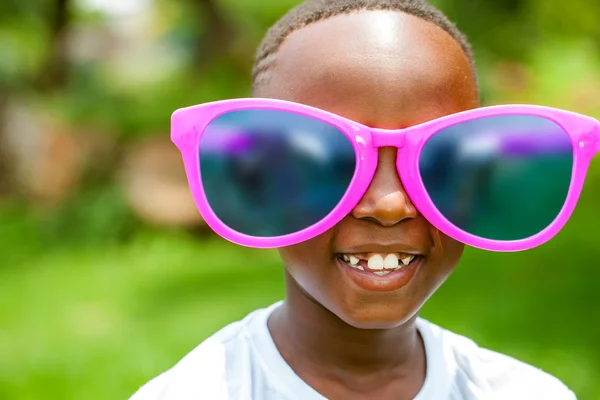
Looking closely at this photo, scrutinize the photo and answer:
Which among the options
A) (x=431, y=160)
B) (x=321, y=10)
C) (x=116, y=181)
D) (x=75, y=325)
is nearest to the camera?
(x=431, y=160)

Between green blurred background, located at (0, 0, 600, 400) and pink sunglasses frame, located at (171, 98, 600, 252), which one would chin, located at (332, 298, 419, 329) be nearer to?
pink sunglasses frame, located at (171, 98, 600, 252)

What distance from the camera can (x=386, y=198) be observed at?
129 cm

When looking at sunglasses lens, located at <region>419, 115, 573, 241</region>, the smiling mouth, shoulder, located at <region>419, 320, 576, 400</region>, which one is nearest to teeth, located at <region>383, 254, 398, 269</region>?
the smiling mouth

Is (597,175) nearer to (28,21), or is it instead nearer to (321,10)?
(321,10)

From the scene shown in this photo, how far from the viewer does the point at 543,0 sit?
15.7 feet

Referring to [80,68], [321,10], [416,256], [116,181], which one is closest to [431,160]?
[416,256]

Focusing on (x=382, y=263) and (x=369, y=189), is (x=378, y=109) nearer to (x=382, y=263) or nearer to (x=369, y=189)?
(x=369, y=189)

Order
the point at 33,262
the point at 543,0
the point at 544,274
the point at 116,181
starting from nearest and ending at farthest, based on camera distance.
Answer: the point at 544,274
the point at 543,0
the point at 33,262
the point at 116,181

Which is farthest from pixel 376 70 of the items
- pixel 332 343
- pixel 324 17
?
pixel 332 343

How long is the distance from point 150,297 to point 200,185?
3213mm

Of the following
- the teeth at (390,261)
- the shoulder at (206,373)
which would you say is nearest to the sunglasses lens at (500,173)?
the teeth at (390,261)

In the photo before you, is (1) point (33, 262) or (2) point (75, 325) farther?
(1) point (33, 262)

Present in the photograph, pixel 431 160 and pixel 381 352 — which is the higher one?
pixel 431 160

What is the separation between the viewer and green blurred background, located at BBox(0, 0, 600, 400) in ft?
11.9
